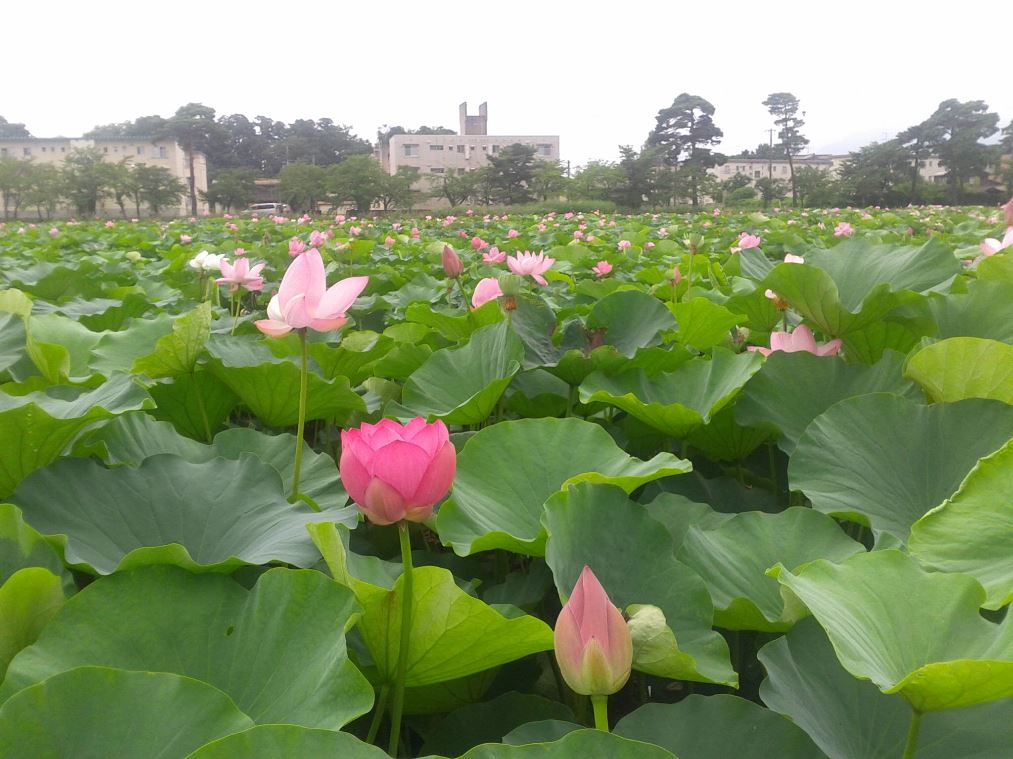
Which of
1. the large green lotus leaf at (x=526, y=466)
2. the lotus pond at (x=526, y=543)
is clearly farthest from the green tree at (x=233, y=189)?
the large green lotus leaf at (x=526, y=466)

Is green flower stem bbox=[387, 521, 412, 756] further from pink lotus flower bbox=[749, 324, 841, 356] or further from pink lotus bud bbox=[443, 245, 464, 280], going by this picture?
pink lotus bud bbox=[443, 245, 464, 280]

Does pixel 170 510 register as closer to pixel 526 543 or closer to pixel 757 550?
pixel 526 543

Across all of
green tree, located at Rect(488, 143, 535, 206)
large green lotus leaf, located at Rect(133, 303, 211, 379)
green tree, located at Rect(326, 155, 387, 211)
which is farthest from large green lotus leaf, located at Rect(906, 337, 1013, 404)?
green tree, located at Rect(488, 143, 535, 206)

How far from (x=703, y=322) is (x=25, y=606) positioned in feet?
3.59

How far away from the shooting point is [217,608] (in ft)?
1.78

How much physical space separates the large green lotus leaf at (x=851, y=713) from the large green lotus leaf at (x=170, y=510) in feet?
1.23

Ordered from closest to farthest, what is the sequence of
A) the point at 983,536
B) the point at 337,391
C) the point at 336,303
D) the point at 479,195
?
1. the point at 983,536
2. the point at 336,303
3. the point at 337,391
4. the point at 479,195

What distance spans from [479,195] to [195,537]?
3522 cm

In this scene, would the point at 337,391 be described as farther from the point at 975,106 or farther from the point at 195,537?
the point at 975,106

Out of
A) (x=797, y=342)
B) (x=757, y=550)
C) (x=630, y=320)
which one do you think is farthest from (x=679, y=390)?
(x=757, y=550)

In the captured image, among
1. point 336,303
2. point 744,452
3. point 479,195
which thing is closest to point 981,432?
point 744,452

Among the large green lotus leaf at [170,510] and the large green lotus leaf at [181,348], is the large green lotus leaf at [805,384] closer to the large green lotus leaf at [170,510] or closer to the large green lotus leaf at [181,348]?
the large green lotus leaf at [170,510]

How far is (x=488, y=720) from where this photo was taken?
595 millimetres

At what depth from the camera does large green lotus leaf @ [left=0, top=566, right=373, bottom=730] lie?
19.1 inches
